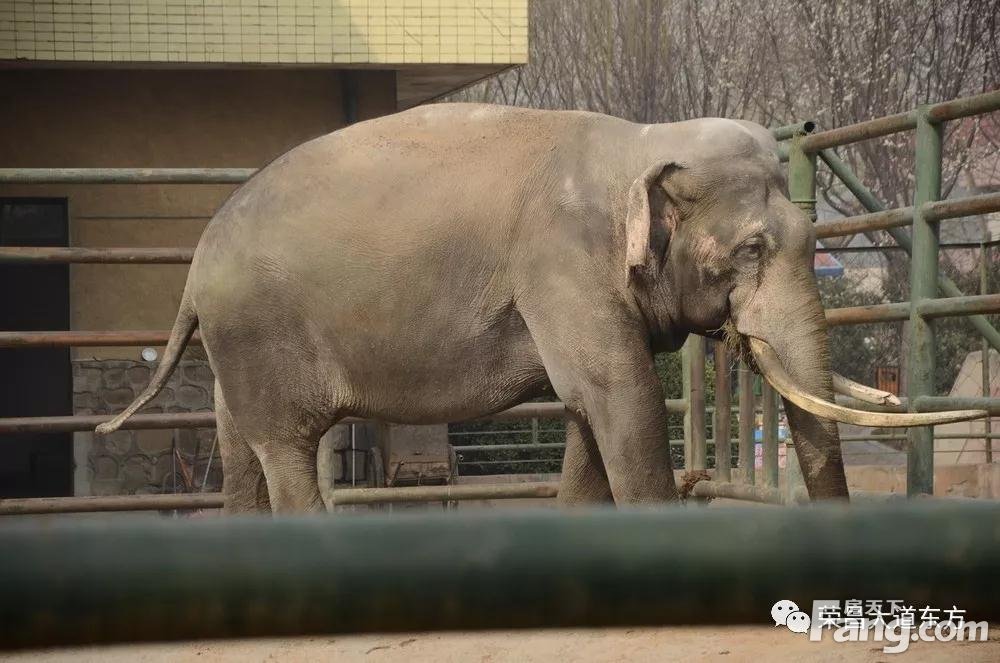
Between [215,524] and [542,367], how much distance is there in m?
4.08

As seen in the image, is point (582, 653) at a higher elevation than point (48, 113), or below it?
below

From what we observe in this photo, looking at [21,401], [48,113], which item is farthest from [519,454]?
[48,113]

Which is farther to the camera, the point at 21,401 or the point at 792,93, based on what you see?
the point at 792,93

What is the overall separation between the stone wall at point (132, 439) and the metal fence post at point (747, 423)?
561 centimetres

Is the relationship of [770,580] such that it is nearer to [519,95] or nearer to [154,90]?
[154,90]

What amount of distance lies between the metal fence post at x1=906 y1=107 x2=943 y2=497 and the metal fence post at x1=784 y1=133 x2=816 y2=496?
2.07 ft

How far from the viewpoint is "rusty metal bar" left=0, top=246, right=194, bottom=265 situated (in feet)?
20.9

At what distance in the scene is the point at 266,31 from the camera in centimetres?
1116

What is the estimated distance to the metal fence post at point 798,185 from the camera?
5.73 metres

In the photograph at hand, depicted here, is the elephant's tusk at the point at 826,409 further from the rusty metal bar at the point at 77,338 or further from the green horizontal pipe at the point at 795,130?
the rusty metal bar at the point at 77,338

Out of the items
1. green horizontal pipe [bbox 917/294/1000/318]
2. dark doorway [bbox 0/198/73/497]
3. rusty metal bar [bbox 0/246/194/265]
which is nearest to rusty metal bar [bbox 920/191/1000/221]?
green horizontal pipe [bbox 917/294/1000/318]

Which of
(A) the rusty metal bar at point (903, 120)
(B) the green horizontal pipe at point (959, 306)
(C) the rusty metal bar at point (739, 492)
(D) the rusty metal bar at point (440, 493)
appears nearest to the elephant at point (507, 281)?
(B) the green horizontal pipe at point (959, 306)

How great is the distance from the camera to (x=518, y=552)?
3.27 feet

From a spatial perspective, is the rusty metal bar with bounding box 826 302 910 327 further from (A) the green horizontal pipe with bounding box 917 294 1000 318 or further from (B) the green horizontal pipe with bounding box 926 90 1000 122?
(B) the green horizontal pipe with bounding box 926 90 1000 122
